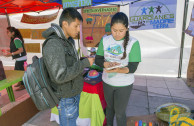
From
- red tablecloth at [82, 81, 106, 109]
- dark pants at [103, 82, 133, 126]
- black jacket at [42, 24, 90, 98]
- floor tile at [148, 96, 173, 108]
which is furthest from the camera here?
floor tile at [148, 96, 173, 108]

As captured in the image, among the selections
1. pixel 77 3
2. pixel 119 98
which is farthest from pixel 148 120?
pixel 77 3

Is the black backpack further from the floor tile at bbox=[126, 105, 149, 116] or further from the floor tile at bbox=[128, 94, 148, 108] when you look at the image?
the floor tile at bbox=[128, 94, 148, 108]

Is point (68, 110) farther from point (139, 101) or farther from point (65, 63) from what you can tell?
point (139, 101)

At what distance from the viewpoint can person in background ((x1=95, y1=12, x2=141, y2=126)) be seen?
1.37m

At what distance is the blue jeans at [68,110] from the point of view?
122 cm

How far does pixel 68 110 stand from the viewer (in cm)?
124

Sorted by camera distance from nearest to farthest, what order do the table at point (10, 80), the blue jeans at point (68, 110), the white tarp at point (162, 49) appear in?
the blue jeans at point (68, 110) < the table at point (10, 80) < the white tarp at point (162, 49)

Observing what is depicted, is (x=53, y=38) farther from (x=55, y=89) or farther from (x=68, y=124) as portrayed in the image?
(x=68, y=124)

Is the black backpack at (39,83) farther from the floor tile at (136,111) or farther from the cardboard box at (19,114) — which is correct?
the floor tile at (136,111)

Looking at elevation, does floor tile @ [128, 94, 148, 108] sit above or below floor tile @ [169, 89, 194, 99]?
below

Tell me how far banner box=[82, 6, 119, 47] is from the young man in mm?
2987

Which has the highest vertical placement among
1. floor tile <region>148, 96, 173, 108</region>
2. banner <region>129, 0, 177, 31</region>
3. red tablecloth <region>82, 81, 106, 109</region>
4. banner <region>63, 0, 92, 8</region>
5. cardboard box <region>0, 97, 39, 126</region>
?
banner <region>63, 0, 92, 8</region>

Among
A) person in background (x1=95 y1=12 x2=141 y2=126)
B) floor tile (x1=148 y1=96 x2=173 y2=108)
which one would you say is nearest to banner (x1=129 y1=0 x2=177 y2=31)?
floor tile (x1=148 y1=96 x2=173 y2=108)

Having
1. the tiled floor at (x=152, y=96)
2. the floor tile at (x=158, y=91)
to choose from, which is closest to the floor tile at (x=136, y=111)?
the tiled floor at (x=152, y=96)
